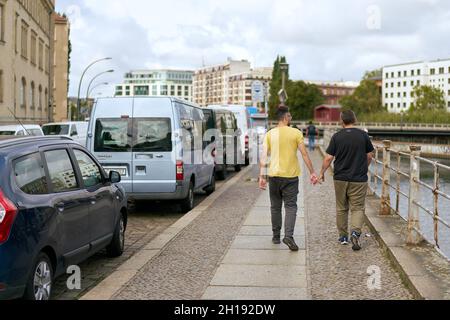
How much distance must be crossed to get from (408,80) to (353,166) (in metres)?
156

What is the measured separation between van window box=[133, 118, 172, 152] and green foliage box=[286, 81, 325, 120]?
135 metres

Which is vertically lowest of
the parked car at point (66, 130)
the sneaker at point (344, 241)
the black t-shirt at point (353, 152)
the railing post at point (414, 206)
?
the sneaker at point (344, 241)

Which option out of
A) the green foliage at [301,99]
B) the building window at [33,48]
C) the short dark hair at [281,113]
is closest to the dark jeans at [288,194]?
the short dark hair at [281,113]

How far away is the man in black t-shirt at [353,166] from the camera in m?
8.27

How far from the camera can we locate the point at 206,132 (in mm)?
15953

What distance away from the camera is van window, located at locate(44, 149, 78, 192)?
253 inches

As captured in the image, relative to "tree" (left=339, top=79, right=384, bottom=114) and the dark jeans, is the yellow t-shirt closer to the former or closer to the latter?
the dark jeans

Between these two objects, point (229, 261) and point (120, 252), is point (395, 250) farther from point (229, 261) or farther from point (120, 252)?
point (120, 252)

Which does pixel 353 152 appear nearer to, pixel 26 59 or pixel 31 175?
pixel 31 175

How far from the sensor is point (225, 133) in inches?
845

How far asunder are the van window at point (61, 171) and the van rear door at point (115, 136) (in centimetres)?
543

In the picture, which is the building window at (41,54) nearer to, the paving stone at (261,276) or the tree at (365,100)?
the paving stone at (261,276)

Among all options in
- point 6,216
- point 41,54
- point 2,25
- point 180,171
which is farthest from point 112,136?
point 41,54

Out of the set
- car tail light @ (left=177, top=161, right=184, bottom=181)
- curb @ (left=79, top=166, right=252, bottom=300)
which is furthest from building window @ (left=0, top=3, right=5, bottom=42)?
curb @ (left=79, top=166, right=252, bottom=300)
